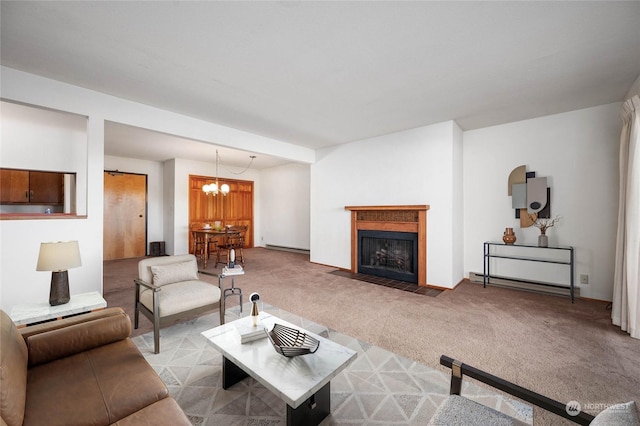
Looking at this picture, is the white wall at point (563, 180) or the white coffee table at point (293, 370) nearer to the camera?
the white coffee table at point (293, 370)

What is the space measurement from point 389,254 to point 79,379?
4217 millimetres

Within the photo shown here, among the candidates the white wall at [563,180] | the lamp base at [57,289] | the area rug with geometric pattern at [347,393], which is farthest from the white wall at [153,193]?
the white wall at [563,180]

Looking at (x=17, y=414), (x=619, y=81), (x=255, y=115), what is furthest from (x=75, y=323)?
(x=619, y=81)

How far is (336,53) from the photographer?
2363 mm

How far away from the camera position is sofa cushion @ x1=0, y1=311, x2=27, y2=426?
3.15 feet

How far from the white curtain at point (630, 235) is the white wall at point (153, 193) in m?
8.73

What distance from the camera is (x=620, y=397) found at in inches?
68.9

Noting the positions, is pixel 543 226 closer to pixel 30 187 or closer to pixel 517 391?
pixel 517 391

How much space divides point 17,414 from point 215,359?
51.5 inches

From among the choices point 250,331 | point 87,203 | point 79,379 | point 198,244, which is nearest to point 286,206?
point 198,244

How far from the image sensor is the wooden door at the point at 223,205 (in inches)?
290

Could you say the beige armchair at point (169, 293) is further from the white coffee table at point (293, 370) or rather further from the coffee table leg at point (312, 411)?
the coffee table leg at point (312, 411)

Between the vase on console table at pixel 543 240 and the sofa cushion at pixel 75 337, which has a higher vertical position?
the vase on console table at pixel 543 240

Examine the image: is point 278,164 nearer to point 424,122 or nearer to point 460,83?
point 424,122
